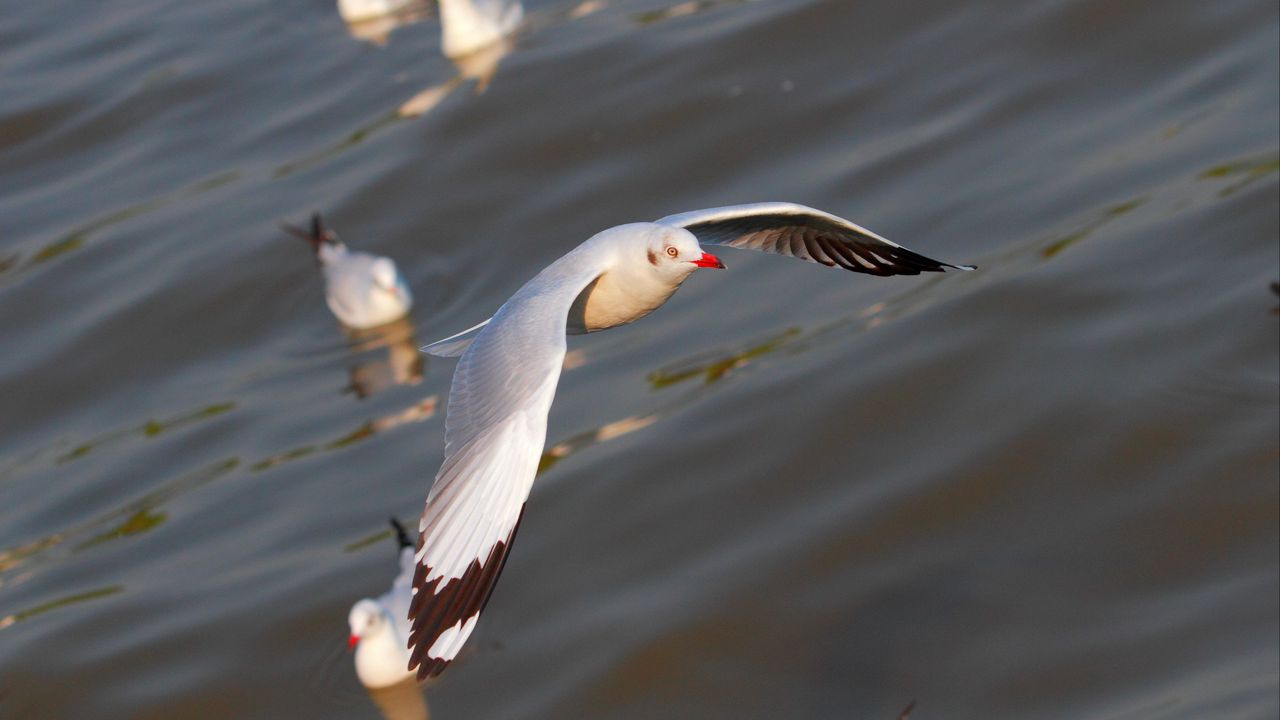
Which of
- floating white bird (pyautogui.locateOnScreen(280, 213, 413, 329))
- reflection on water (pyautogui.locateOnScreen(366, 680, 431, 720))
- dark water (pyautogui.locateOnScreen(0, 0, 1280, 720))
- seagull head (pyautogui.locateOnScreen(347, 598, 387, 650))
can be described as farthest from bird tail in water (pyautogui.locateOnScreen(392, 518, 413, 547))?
floating white bird (pyautogui.locateOnScreen(280, 213, 413, 329))

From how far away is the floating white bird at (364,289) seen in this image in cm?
1166

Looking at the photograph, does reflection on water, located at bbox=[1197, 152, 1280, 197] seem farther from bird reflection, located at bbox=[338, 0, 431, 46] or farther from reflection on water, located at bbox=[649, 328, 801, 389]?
bird reflection, located at bbox=[338, 0, 431, 46]

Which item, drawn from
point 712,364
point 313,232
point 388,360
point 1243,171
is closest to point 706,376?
point 712,364

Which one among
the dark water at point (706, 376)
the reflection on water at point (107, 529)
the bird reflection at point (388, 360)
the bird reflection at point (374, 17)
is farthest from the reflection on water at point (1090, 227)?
the bird reflection at point (374, 17)

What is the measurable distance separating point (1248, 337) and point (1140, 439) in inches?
36.5

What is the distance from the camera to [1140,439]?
9125 millimetres

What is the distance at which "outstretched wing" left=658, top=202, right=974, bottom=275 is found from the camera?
6.12 m

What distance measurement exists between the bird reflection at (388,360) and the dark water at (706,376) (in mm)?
48

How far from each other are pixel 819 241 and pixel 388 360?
18.7 feet

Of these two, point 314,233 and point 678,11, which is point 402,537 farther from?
point 678,11

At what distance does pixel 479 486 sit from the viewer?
15.6 ft

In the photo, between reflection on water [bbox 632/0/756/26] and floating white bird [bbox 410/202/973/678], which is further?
reflection on water [bbox 632/0/756/26]

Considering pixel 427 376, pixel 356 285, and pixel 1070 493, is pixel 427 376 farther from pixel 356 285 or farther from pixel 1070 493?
pixel 1070 493

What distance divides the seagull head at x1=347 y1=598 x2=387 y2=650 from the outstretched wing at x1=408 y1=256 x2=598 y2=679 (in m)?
3.62
